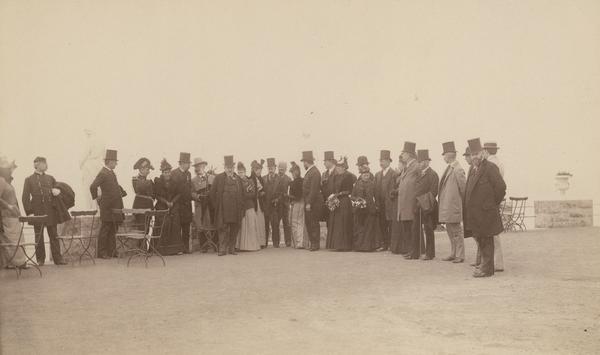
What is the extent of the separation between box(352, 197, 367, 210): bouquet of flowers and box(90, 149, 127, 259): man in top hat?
4.29 meters

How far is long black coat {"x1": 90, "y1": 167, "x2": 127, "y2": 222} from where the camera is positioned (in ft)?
35.5

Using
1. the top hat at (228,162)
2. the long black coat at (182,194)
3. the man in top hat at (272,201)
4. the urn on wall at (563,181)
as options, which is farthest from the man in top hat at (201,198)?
the urn on wall at (563,181)

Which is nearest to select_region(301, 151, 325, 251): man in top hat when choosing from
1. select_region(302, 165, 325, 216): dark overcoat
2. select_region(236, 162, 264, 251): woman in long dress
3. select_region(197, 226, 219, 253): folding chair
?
select_region(302, 165, 325, 216): dark overcoat

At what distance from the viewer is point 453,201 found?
9.70 m

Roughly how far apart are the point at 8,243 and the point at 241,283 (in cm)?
367

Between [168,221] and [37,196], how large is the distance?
2.47 meters

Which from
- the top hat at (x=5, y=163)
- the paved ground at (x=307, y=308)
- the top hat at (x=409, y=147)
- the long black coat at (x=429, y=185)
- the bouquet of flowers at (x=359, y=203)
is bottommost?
the paved ground at (x=307, y=308)

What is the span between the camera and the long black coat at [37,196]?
991 cm

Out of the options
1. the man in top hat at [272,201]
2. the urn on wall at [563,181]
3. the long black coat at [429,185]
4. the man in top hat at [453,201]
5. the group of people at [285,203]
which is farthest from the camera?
the urn on wall at [563,181]

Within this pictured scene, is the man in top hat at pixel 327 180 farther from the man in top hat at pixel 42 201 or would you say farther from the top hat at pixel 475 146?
the man in top hat at pixel 42 201

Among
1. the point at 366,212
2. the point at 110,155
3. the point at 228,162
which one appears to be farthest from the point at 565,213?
the point at 110,155

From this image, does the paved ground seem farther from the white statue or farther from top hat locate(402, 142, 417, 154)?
the white statue

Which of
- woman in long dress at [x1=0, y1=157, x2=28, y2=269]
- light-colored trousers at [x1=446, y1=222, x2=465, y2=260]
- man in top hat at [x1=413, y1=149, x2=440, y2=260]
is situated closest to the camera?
woman in long dress at [x1=0, y1=157, x2=28, y2=269]

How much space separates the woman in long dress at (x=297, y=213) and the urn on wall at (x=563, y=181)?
7.58 metres
